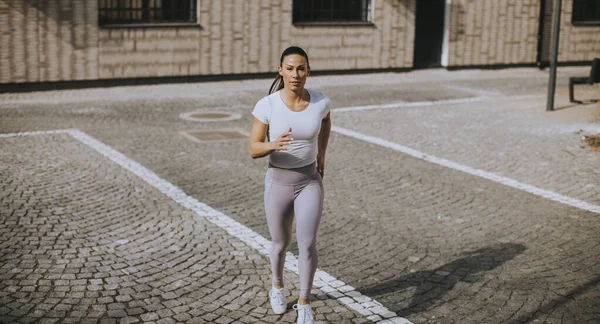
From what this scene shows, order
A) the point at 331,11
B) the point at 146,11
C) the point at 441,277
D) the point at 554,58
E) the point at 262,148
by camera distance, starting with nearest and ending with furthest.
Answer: the point at 262,148 → the point at 441,277 → the point at 554,58 → the point at 146,11 → the point at 331,11

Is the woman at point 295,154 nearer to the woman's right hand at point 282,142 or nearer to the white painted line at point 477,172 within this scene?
the woman's right hand at point 282,142

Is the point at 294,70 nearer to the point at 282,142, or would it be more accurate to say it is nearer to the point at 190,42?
the point at 282,142

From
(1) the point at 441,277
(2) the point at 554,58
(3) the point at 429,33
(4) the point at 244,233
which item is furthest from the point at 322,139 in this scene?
(3) the point at 429,33

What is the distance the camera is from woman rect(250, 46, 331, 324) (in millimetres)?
5141

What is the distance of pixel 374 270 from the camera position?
6.62 m

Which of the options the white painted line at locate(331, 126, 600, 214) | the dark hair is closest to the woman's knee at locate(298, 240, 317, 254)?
the dark hair

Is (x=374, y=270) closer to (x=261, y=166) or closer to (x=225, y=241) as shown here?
(x=225, y=241)

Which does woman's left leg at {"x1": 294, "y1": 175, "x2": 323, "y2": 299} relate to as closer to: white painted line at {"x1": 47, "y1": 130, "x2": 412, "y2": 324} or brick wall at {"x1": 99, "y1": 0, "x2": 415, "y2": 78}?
white painted line at {"x1": 47, "y1": 130, "x2": 412, "y2": 324}

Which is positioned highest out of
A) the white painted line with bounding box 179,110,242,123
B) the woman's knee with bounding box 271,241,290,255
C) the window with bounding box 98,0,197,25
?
the window with bounding box 98,0,197,25

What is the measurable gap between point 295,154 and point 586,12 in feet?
69.8

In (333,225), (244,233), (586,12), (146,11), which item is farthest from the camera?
(586,12)

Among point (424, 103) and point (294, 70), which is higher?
point (294, 70)

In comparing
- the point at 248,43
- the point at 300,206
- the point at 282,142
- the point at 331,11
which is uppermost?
the point at 331,11

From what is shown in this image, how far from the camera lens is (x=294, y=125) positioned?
16.9 ft
